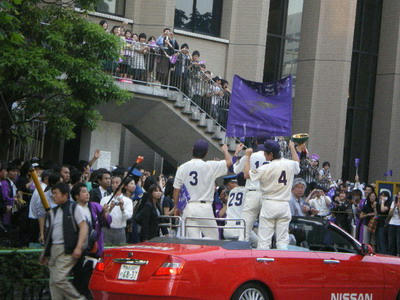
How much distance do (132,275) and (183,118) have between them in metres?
13.4

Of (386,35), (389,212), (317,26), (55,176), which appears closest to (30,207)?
(55,176)

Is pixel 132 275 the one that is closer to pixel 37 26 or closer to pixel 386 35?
pixel 37 26

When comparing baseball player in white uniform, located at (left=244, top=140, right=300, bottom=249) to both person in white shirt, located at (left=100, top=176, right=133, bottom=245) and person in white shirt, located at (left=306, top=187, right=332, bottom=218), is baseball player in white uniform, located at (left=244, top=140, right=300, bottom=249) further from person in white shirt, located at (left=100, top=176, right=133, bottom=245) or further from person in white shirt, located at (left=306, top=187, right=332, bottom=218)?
person in white shirt, located at (left=306, top=187, right=332, bottom=218)

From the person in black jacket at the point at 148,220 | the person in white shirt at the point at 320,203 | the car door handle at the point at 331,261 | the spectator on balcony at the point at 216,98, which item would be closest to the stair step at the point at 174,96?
the spectator on balcony at the point at 216,98

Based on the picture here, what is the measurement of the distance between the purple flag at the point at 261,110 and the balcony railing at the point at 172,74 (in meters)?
6.50

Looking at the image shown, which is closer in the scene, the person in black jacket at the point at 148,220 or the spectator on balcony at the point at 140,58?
the person in black jacket at the point at 148,220

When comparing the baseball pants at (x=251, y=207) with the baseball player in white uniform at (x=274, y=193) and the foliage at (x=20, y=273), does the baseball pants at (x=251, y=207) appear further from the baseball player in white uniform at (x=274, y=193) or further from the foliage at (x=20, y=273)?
the foliage at (x=20, y=273)

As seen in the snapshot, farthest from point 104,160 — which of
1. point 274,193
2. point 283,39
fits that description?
point 283,39

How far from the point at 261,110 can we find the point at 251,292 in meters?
5.28

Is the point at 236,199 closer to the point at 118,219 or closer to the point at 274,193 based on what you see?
the point at 274,193

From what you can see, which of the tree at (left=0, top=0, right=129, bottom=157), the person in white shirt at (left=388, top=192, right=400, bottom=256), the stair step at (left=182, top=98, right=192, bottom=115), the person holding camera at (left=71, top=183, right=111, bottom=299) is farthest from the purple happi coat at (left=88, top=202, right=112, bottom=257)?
the stair step at (left=182, top=98, right=192, bottom=115)

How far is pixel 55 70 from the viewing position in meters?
14.5

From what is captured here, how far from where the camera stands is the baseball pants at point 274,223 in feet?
35.1

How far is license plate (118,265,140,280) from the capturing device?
9169 millimetres
